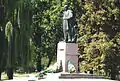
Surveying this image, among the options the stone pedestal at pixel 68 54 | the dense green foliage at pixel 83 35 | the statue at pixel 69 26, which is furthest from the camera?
the dense green foliage at pixel 83 35

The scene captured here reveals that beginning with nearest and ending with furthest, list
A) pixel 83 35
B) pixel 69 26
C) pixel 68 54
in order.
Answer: pixel 68 54 < pixel 69 26 < pixel 83 35

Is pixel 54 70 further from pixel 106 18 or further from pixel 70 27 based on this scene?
pixel 106 18

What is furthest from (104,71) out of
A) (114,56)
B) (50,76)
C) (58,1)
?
(58,1)

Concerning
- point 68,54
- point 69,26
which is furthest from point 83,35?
point 68,54

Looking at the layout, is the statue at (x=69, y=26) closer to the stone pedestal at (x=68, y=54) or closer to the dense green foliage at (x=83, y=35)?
the stone pedestal at (x=68, y=54)

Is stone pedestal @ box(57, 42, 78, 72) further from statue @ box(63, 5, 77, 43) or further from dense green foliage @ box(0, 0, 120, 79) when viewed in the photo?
dense green foliage @ box(0, 0, 120, 79)

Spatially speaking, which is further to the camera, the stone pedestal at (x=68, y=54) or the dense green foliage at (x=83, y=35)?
the dense green foliage at (x=83, y=35)

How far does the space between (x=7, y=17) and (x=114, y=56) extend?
718cm

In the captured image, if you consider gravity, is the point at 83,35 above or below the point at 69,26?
above

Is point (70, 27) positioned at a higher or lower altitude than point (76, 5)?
lower

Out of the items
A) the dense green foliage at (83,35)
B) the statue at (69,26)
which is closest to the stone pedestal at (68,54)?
the statue at (69,26)

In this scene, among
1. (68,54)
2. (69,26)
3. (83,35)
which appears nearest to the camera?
(68,54)

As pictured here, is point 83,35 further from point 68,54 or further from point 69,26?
point 68,54

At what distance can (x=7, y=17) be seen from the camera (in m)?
20.4
